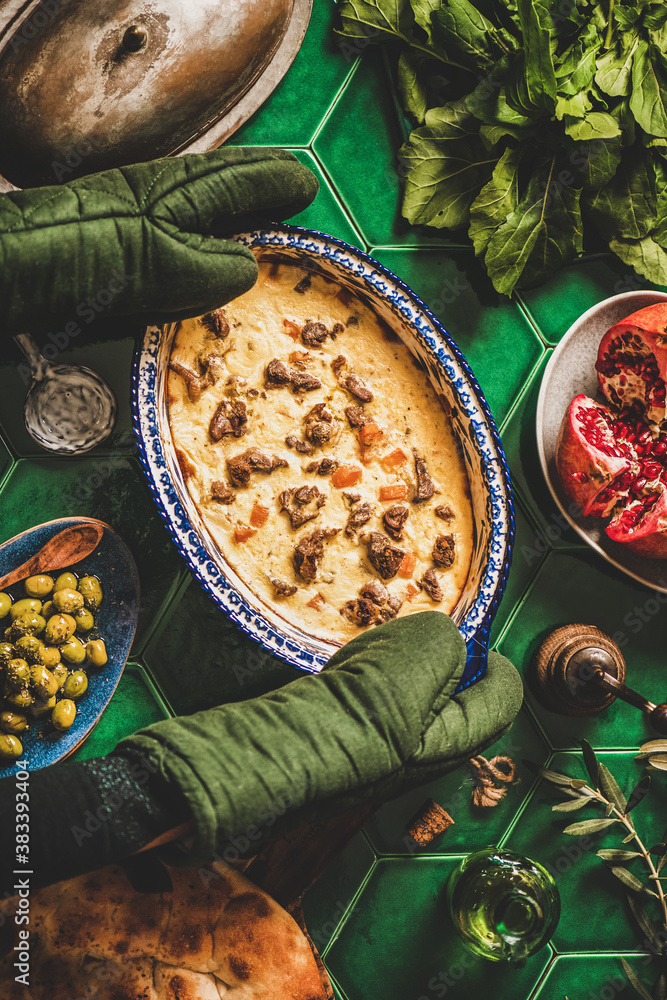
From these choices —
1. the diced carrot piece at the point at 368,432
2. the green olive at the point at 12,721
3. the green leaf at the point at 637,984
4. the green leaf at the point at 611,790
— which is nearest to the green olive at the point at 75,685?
the green olive at the point at 12,721

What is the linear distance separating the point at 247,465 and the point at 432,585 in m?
0.53

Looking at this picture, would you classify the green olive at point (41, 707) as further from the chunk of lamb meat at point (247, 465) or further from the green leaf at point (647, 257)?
the green leaf at point (647, 257)

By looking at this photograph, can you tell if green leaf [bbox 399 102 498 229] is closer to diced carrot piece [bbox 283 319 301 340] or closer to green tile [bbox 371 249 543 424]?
green tile [bbox 371 249 543 424]

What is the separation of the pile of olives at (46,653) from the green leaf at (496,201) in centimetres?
128

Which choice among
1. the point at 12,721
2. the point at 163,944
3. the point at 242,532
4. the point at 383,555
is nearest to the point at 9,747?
the point at 12,721

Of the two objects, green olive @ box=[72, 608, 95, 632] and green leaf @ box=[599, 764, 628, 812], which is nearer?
green olive @ box=[72, 608, 95, 632]

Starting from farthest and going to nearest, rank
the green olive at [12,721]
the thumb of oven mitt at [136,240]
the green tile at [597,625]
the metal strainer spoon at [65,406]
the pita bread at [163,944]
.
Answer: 1. the green tile at [597,625]
2. the metal strainer spoon at [65,406]
3. the green olive at [12,721]
4. the pita bread at [163,944]
5. the thumb of oven mitt at [136,240]

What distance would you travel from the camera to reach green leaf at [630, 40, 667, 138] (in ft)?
5.18

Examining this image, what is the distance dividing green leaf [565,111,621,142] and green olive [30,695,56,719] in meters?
1.74

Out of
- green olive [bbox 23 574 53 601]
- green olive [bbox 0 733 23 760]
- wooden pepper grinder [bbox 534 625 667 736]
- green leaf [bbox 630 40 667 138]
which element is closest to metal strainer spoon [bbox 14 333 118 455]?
green olive [bbox 23 574 53 601]

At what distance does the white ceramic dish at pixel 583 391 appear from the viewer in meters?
1.78

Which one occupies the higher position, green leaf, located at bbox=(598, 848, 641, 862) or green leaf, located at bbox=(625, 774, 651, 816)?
green leaf, located at bbox=(625, 774, 651, 816)

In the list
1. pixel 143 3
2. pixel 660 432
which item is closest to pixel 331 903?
pixel 660 432

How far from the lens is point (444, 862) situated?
1841 mm
